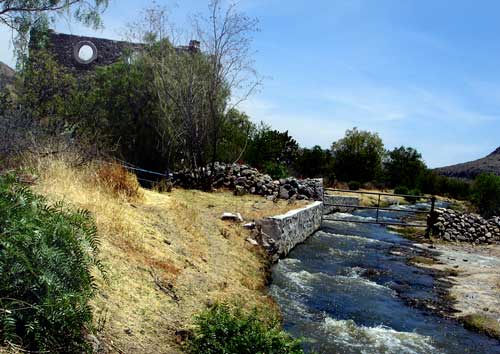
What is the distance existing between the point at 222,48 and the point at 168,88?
217 cm

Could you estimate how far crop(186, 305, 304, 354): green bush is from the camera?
419 centimetres

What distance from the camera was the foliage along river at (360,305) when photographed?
21.8 ft

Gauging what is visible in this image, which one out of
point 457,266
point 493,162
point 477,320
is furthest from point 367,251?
point 493,162

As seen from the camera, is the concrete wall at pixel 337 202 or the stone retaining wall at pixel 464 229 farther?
the concrete wall at pixel 337 202

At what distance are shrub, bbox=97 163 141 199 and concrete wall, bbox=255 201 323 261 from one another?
9.62 feet

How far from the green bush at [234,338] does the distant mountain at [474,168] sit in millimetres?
77740

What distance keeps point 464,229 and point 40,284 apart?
56.1ft

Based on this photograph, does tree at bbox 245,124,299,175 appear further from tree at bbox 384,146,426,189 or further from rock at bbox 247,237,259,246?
tree at bbox 384,146,426,189

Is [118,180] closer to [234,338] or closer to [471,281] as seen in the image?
[234,338]

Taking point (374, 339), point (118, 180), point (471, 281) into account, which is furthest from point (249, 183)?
point (374, 339)

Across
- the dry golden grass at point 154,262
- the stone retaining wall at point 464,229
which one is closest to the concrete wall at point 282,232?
the dry golden grass at point 154,262

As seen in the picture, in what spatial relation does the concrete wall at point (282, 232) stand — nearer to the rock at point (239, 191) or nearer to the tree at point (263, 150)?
the rock at point (239, 191)

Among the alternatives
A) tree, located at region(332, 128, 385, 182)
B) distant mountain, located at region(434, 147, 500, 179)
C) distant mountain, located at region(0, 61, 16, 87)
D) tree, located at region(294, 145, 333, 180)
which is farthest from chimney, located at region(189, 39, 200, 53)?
distant mountain, located at region(434, 147, 500, 179)

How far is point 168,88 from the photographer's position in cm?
1571
